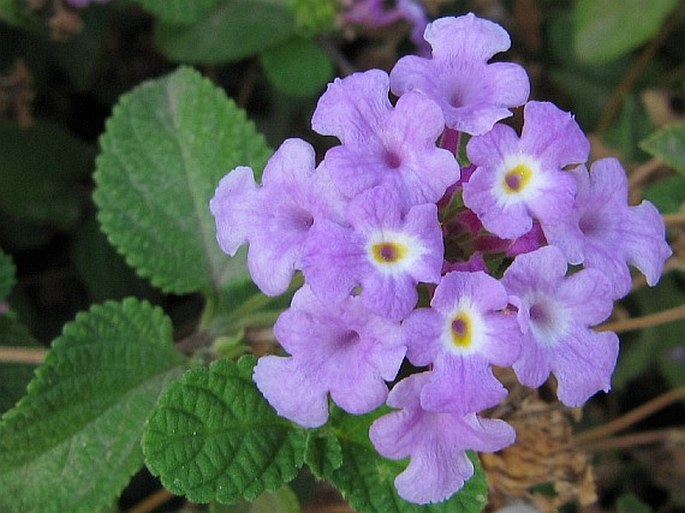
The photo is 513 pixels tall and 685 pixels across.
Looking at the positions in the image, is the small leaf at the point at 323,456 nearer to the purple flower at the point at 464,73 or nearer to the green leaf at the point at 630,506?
the purple flower at the point at 464,73

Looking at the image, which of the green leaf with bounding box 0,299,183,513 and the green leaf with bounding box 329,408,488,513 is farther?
the green leaf with bounding box 0,299,183,513

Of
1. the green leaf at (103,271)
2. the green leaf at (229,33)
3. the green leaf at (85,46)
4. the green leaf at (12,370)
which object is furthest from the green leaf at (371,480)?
the green leaf at (85,46)

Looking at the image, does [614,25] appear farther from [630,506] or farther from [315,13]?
[630,506]

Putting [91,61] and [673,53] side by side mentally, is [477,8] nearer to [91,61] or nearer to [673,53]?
[673,53]

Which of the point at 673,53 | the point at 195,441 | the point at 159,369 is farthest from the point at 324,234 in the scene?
the point at 673,53

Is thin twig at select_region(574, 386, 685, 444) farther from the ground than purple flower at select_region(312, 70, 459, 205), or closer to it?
closer to it

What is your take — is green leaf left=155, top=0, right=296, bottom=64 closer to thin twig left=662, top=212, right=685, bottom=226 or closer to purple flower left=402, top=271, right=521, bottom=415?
thin twig left=662, top=212, right=685, bottom=226

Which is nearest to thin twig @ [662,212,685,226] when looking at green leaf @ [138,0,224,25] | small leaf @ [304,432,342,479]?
small leaf @ [304,432,342,479]
